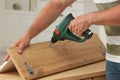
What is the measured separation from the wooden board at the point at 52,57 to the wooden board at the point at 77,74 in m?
0.02

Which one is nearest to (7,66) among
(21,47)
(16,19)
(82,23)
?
(21,47)

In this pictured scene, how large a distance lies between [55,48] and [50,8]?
0.21 m

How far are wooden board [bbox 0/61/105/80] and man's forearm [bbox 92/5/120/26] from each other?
344 mm

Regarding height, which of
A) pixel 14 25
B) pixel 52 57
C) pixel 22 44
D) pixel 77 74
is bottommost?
pixel 77 74

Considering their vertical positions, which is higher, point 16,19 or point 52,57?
point 16,19

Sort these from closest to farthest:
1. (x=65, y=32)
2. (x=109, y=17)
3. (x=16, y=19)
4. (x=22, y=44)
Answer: (x=109, y=17) → (x=65, y=32) → (x=22, y=44) → (x=16, y=19)

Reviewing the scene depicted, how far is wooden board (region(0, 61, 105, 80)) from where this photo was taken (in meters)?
1.22

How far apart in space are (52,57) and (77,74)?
15cm

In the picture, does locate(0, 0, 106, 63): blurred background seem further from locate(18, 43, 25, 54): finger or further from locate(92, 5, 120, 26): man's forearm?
locate(92, 5, 120, 26): man's forearm

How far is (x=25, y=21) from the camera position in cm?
328

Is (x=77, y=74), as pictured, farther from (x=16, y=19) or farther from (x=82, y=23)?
(x=16, y=19)

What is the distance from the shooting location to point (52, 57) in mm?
1274

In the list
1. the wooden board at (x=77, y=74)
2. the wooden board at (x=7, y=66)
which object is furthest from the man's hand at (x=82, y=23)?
the wooden board at (x=7, y=66)

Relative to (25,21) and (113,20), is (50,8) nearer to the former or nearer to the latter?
(113,20)
